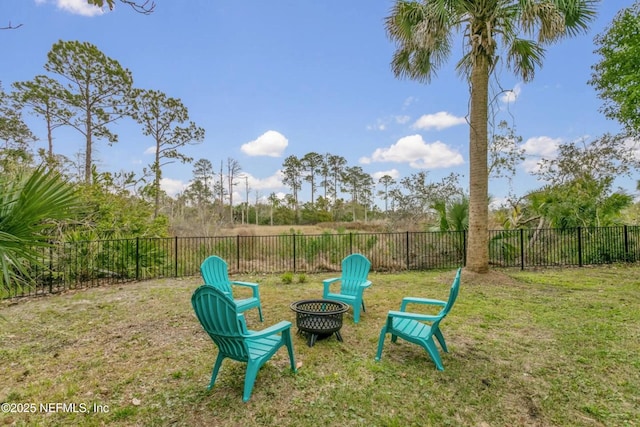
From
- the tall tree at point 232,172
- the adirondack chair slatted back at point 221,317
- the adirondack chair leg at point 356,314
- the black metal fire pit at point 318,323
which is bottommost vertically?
the adirondack chair leg at point 356,314

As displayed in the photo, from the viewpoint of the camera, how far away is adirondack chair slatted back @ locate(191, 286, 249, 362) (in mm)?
2340

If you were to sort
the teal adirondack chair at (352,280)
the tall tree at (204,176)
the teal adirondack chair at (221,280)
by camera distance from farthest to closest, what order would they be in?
the tall tree at (204,176) → the teal adirondack chair at (352,280) → the teal adirondack chair at (221,280)

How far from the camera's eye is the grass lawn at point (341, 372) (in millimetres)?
2320

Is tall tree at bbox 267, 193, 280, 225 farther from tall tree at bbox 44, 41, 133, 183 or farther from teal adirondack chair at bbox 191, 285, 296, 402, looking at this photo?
teal adirondack chair at bbox 191, 285, 296, 402

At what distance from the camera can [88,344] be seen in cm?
370

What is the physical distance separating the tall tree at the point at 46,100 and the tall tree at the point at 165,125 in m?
3.33

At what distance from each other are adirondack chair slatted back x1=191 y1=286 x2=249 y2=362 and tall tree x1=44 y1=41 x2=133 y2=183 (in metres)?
14.9

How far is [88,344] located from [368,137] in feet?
52.1

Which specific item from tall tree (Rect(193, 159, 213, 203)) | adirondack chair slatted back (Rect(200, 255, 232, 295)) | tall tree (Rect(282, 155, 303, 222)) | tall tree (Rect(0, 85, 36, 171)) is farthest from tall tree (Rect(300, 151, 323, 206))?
adirondack chair slatted back (Rect(200, 255, 232, 295))

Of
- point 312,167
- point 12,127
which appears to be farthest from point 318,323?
point 312,167

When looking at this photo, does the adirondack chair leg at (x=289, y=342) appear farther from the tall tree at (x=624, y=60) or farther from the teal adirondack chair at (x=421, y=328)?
the tall tree at (x=624, y=60)

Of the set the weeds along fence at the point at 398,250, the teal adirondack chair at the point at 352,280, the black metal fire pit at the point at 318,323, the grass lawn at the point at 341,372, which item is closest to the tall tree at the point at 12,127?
the weeds along fence at the point at 398,250

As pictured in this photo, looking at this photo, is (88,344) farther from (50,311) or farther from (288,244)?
(288,244)

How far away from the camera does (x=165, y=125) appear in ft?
64.1
